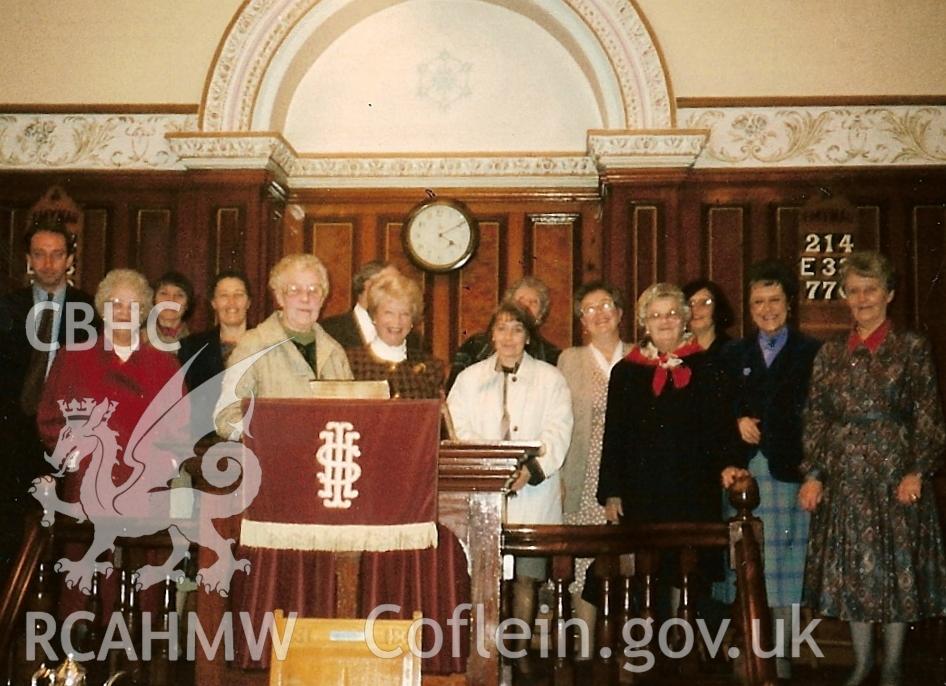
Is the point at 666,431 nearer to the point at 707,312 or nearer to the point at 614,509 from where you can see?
the point at 614,509

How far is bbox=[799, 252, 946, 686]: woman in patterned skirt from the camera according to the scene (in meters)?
3.70

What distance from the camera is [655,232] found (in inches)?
233

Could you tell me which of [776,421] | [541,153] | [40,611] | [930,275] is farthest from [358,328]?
[930,275]

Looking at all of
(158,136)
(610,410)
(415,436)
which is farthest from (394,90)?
(415,436)

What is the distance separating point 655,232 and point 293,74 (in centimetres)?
260

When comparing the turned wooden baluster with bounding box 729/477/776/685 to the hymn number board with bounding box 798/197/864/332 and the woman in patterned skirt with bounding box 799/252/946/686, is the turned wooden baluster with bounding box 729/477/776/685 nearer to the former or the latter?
the woman in patterned skirt with bounding box 799/252/946/686

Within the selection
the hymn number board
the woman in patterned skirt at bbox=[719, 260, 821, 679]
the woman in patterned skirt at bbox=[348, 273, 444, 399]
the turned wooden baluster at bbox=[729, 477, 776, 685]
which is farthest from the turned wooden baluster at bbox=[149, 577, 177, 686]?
the hymn number board

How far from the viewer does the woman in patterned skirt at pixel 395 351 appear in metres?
3.87

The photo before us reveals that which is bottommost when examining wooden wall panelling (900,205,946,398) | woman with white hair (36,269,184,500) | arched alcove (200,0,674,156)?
woman with white hair (36,269,184,500)

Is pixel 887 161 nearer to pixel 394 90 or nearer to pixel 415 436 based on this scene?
pixel 394 90

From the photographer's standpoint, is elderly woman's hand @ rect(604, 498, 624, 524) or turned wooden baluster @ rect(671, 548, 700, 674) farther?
elderly woman's hand @ rect(604, 498, 624, 524)

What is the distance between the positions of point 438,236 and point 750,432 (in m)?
3.00

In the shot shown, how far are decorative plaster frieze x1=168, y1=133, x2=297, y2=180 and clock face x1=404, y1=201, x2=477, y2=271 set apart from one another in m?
1.04

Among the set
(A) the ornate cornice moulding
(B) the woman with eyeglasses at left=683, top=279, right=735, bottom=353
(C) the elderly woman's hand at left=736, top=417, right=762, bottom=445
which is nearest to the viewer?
(C) the elderly woman's hand at left=736, top=417, right=762, bottom=445
